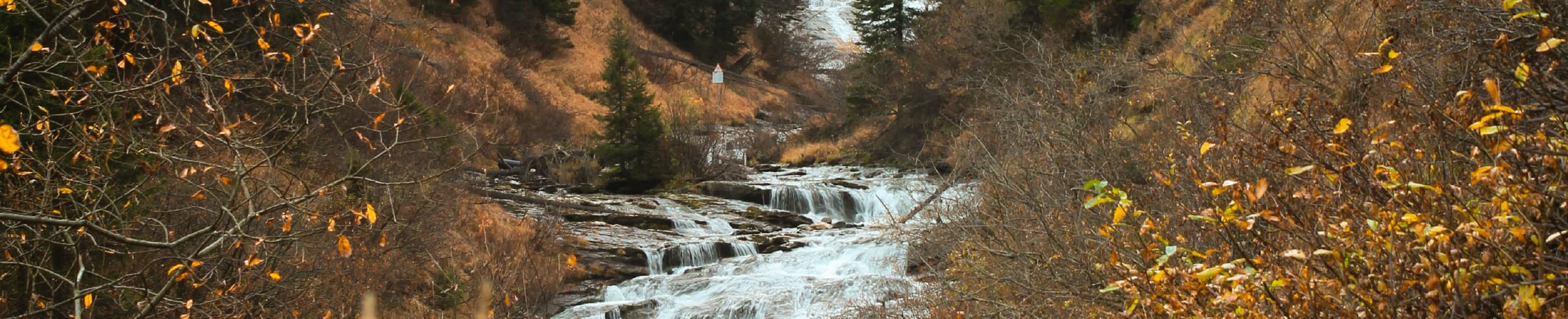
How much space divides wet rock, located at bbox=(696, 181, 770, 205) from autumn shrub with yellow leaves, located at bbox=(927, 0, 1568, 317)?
814 centimetres

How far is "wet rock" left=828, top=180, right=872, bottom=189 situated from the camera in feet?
62.3

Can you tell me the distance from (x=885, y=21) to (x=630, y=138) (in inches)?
429

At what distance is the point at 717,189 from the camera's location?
763 inches

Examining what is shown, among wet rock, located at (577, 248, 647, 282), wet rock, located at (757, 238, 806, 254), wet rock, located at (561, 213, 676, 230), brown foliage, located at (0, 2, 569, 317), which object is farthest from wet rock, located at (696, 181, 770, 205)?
brown foliage, located at (0, 2, 569, 317)

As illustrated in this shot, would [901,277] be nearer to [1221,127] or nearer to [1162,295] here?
[1221,127]

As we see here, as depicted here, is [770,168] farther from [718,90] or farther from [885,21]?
[718,90]

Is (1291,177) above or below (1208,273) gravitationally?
below

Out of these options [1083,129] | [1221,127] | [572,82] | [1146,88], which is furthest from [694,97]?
[1221,127]

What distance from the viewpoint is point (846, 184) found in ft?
64.2

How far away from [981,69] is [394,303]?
1277 centimetres

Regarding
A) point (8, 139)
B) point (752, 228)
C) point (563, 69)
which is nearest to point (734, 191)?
point (752, 228)

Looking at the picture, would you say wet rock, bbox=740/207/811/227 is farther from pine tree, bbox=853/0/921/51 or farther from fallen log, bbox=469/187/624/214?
pine tree, bbox=853/0/921/51

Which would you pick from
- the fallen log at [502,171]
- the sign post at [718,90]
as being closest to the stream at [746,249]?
the fallen log at [502,171]

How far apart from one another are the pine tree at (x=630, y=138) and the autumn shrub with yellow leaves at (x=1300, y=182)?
9.87 meters
